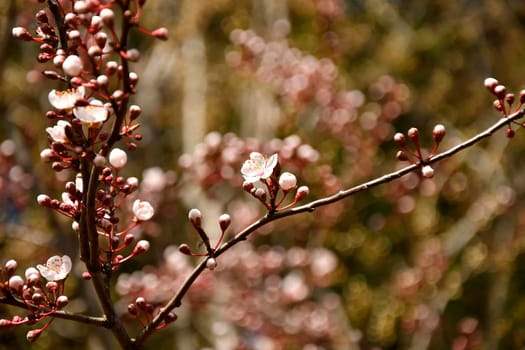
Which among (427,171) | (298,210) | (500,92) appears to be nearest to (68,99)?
(298,210)

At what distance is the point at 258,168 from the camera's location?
144 cm

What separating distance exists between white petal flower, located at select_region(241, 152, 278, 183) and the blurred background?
1015 mm

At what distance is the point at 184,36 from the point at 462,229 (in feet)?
8.27

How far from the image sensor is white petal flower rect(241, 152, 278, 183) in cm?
130

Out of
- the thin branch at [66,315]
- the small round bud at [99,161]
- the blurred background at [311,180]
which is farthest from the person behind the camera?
the blurred background at [311,180]

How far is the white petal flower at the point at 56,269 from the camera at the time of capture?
128cm

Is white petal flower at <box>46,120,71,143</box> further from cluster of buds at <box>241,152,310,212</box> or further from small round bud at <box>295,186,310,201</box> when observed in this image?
small round bud at <box>295,186,310,201</box>

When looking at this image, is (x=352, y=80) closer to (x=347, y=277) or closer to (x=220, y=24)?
(x=220, y=24)

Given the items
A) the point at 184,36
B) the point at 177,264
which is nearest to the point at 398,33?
the point at 184,36

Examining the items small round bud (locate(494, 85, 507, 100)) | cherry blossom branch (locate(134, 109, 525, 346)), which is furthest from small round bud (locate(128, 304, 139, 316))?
small round bud (locate(494, 85, 507, 100))

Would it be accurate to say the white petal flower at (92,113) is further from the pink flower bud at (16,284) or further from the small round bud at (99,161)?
the pink flower bud at (16,284)

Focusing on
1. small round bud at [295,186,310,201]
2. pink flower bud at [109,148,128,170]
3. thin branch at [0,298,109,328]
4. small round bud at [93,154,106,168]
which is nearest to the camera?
small round bud at [93,154,106,168]

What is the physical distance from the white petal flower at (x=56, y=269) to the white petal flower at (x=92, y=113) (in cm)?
33

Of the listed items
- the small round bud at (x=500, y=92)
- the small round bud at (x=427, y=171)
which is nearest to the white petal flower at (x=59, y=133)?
the small round bud at (x=427, y=171)
